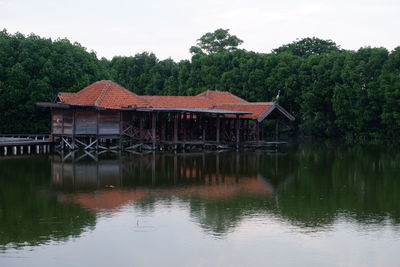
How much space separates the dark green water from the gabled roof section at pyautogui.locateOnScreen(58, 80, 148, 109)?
38.7 feet

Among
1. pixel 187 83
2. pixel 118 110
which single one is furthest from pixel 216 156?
pixel 187 83

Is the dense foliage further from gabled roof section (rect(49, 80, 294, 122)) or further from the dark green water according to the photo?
the dark green water

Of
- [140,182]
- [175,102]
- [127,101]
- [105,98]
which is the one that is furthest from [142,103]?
[140,182]

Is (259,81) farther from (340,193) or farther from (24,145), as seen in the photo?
(340,193)

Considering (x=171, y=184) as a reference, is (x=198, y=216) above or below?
below

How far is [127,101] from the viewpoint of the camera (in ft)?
140

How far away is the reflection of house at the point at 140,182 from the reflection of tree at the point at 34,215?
0.78 metres

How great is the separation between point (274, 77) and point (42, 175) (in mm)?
42910

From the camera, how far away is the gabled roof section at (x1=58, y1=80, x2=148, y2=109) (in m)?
41.8

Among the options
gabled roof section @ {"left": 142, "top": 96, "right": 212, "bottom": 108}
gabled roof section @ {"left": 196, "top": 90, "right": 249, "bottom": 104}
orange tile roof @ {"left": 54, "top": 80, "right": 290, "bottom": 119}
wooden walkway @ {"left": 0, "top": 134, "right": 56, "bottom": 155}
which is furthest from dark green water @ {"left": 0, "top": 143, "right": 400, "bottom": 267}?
gabled roof section @ {"left": 196, "top": 90, "right": 249, "bottom": 104}

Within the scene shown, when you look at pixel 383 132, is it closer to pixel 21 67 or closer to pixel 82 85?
pixel 82 85

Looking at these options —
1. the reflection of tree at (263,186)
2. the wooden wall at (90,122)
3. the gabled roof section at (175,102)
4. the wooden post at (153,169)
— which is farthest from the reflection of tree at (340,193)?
the wooden wall at (90,122)

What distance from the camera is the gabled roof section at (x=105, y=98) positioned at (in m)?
41.8

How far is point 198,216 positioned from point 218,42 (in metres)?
83.4
